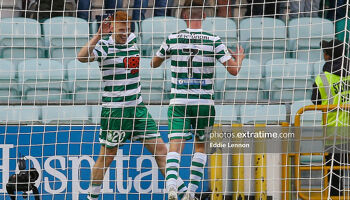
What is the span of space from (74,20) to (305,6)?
8.18 feet

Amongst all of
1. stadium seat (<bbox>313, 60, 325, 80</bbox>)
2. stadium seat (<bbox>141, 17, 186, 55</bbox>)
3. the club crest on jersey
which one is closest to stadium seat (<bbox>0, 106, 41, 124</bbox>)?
the club crest on jersey

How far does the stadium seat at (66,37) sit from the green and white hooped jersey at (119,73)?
1227 mm

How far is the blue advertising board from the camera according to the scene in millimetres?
6168

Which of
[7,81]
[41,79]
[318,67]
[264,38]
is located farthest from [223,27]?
[7,81]

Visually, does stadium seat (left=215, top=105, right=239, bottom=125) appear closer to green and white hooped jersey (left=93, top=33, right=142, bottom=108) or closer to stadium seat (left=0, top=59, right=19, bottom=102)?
green and white hooped jersey (left=93, top=33, right=142, bottom=108)

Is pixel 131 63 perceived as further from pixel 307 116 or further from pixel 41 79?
pixel 307 116

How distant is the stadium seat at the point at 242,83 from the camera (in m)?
6.91

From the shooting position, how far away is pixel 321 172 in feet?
20.3

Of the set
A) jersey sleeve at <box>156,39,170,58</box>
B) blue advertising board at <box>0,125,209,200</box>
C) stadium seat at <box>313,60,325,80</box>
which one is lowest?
blue advertising board at <box>0,125,209,200</box>

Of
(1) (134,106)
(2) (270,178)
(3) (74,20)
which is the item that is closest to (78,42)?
(3) (74,20)

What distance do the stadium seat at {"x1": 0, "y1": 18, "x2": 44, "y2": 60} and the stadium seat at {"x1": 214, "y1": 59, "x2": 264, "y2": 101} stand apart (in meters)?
1.77

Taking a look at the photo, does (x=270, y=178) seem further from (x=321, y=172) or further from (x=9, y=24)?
(x=9, y=24)

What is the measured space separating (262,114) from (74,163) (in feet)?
5.52

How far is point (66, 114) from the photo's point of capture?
21.0 ft
